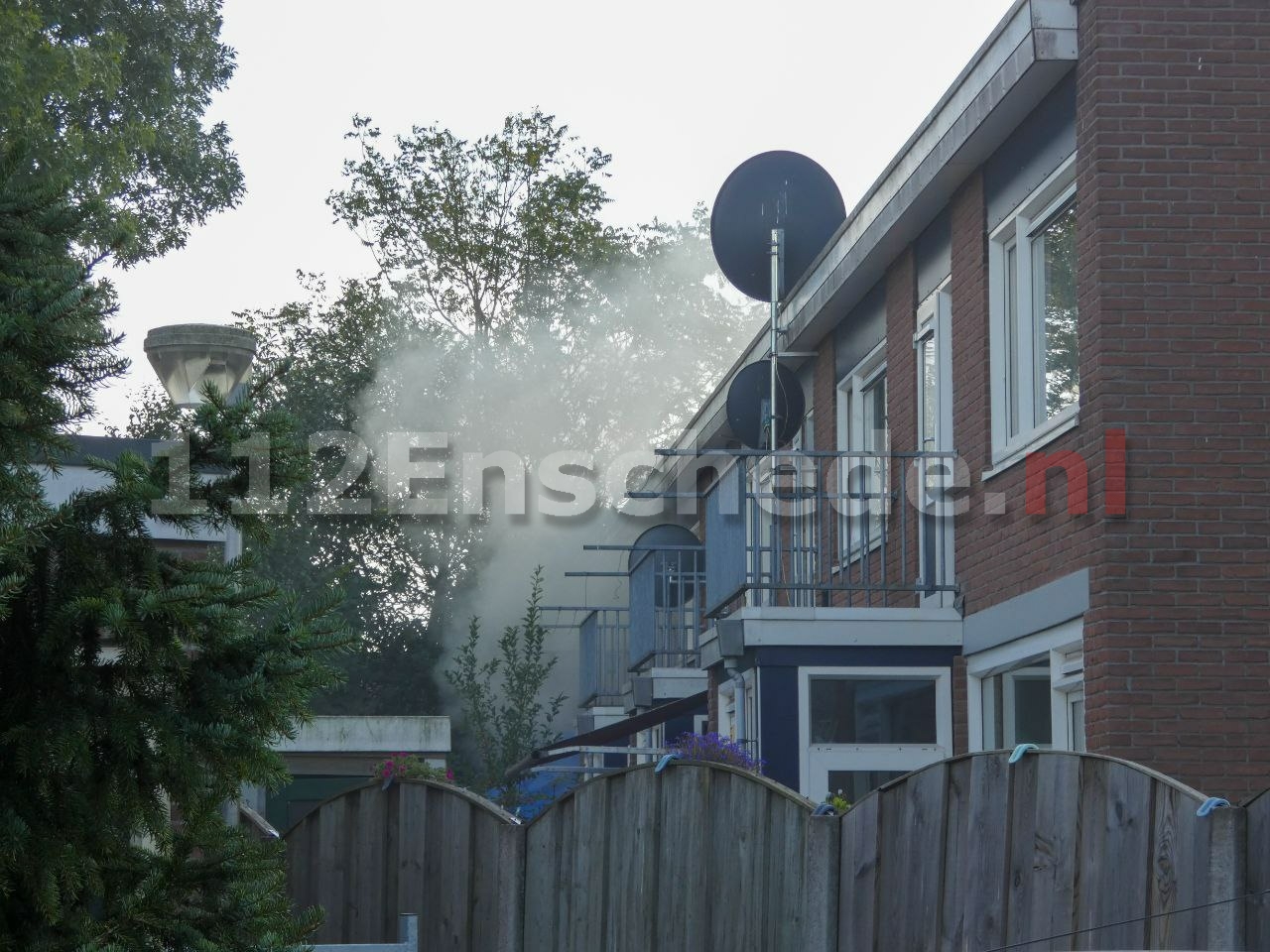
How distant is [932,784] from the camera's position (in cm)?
593

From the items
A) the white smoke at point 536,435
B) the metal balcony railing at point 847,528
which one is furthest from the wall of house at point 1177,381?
the white smoke at point 536,435

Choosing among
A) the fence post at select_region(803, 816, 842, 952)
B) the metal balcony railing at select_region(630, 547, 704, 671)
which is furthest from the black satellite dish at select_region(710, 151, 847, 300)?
the fence post at select_region(803, 816, 842, 952)

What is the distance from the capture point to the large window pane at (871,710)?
1141 cm

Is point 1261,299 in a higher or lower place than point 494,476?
lower

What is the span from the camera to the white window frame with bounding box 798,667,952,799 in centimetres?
1113

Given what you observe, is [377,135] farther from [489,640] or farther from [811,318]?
[811,318]

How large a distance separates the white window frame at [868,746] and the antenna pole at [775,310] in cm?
288

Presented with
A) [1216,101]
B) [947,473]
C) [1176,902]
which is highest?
[1216,101]

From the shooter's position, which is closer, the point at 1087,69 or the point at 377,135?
the point at 1087,69

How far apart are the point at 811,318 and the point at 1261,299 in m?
5.86

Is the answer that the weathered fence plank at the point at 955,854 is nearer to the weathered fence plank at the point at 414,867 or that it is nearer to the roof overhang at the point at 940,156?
the weathered fence plank at the point at 414,867

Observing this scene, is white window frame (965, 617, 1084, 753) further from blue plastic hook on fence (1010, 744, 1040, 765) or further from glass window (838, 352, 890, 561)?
blue plastic hook on fence (1010, 744, 1040, 765)

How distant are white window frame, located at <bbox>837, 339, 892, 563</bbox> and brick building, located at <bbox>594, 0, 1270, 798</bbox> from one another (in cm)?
20

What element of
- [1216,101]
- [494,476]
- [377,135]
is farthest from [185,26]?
[1216,101]
